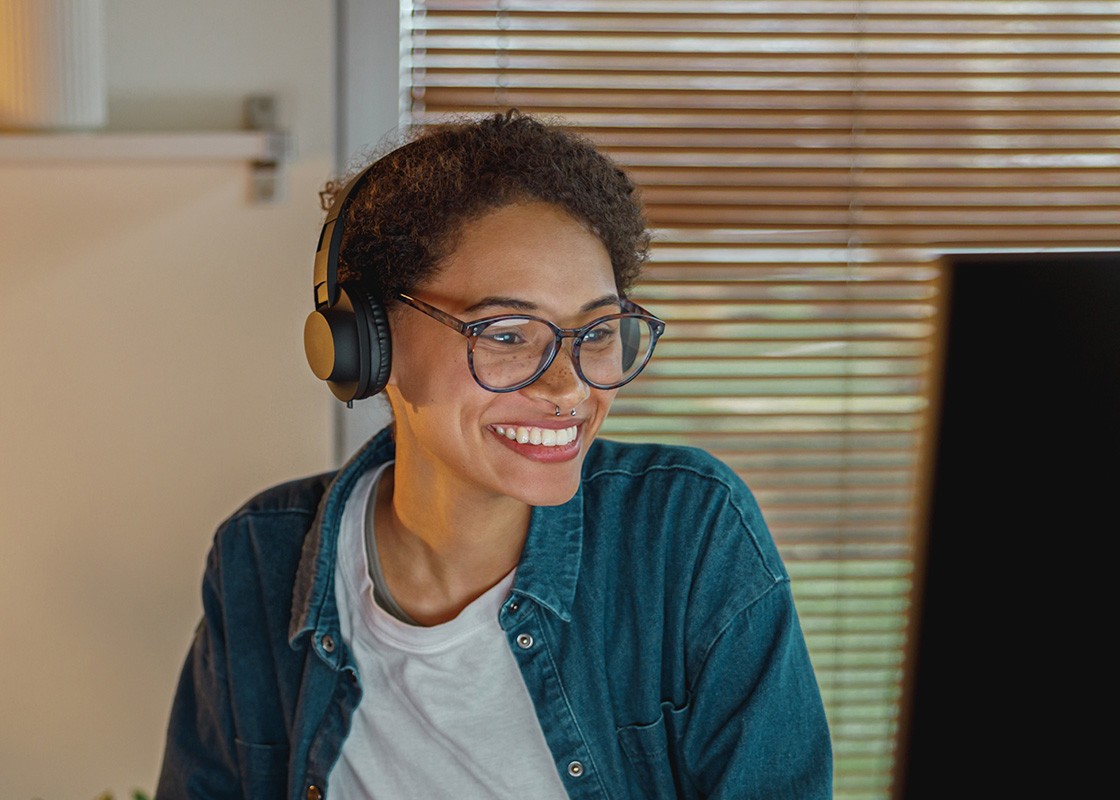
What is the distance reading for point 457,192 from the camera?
1.24 m

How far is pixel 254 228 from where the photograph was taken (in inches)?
70.2

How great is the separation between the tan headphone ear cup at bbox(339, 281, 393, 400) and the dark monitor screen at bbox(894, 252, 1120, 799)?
0.77 m

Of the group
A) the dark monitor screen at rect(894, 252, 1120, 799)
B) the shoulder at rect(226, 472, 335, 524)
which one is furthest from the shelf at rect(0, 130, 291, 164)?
the dark monitor screen at rect(894, 252, 1120, 799)

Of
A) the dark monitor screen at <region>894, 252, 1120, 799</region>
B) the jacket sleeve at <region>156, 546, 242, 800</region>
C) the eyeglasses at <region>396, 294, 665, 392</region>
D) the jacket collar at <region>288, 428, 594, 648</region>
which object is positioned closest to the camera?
the dark monitor screen at <region>894, 252, 1120, 799</region>

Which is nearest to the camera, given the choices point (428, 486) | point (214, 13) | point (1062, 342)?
point (1062, 342)

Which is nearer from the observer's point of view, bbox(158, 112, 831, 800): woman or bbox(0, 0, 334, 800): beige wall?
bbox(158, 112, 831, 800): woman

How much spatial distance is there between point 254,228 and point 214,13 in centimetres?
31

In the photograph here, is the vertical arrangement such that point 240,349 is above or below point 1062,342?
below

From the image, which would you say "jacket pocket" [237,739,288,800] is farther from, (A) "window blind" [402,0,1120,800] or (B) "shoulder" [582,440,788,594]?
(A) "window blind" [402,0,1120,800]

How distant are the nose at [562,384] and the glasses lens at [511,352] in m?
0.01

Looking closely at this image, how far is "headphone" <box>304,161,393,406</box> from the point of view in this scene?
1.18 metres

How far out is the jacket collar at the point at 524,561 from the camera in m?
1.29

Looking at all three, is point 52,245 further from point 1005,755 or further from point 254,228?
point 1005,755

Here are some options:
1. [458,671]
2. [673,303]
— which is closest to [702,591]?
[458,671]
